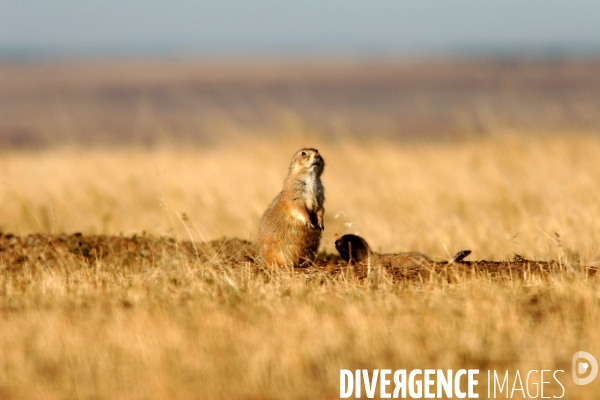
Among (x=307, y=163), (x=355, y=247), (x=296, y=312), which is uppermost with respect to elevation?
(x=307, y=163)

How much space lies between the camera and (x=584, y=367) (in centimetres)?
509

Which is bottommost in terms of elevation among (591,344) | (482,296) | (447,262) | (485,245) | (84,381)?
(84,381)

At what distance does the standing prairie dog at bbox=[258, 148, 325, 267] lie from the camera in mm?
7812

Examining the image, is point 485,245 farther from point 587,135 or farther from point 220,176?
point 587,135

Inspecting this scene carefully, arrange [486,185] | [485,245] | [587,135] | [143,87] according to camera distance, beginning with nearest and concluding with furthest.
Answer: [485,245] < [486,185] < [587,135] < [143,87]

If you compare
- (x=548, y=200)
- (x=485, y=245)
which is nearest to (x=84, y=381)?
(x=485, y=245)

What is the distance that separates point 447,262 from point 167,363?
144 inches

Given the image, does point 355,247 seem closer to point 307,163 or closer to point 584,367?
point 307,163

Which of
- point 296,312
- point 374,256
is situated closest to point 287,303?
point 296,312

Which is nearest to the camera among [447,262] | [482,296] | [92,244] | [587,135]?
[482,296]

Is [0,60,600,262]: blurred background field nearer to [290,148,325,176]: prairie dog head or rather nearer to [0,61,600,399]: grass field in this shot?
[0,61,600,399]: grass field

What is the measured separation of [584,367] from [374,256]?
3184 mm

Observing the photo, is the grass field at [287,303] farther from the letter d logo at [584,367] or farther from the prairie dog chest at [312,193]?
the prairie dog chest at [312,193]

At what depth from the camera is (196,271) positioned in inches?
289
